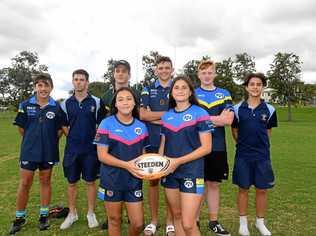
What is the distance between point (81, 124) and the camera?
5703 mm

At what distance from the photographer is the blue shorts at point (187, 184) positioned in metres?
4.17

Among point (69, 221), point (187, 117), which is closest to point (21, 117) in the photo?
point (69, 221)

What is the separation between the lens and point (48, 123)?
5.77 meters

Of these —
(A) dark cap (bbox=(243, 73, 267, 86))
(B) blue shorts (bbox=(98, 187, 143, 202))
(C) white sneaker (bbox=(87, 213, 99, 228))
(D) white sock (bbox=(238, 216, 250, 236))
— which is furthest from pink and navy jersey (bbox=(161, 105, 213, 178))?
(C) white sneaker (bbox=(87, 213, 99, 228))

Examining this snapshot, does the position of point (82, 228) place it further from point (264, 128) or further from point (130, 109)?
point (264, 128)

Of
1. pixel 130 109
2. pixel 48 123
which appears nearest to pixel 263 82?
pixel 130 109

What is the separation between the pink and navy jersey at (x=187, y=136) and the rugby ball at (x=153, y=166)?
0.69 ft

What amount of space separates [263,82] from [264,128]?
0.68 meters

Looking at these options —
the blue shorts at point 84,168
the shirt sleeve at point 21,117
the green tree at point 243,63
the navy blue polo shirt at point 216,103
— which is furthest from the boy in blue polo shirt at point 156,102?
the green tree at point 243,63

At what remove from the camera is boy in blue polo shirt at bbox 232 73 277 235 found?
5383 mm

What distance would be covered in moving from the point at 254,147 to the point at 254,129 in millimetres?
256

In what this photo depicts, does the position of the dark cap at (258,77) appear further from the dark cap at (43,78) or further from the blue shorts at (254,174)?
the dark cap at (43,78)

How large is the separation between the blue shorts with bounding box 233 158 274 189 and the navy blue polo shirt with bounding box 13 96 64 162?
9.11 feet

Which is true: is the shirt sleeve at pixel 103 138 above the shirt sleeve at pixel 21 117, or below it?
below
